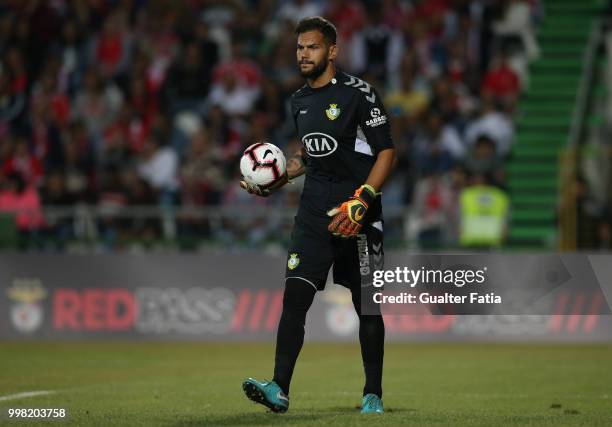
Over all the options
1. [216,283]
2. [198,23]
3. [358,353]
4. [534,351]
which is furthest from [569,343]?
[198,23]

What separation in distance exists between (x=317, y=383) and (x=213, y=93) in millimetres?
10932

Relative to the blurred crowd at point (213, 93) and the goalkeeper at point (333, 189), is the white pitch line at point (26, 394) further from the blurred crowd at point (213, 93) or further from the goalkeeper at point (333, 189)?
the blurred crowd at point (213, 93)

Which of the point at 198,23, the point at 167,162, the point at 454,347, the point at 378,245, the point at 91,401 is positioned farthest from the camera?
the point at 198,23

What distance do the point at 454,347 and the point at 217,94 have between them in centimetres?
700

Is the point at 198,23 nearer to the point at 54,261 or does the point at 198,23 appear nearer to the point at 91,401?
the point at 54,261

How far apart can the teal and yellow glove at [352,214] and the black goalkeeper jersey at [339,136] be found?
287mm

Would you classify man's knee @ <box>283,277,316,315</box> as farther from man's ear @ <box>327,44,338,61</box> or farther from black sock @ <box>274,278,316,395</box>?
man's ear @ <box>327,44,338,61</box>

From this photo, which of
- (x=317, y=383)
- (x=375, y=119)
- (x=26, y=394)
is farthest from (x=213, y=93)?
(x=375, y=119)

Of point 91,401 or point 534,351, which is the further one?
point 534,351

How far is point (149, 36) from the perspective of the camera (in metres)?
24.1

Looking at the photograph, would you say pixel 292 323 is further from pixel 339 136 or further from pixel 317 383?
pixel 317 383

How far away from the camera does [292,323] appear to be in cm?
900

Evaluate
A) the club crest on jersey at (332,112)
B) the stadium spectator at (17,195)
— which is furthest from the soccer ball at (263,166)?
the stadium spectator at (17,195)

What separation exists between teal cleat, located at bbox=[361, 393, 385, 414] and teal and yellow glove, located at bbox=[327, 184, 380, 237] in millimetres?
1157
